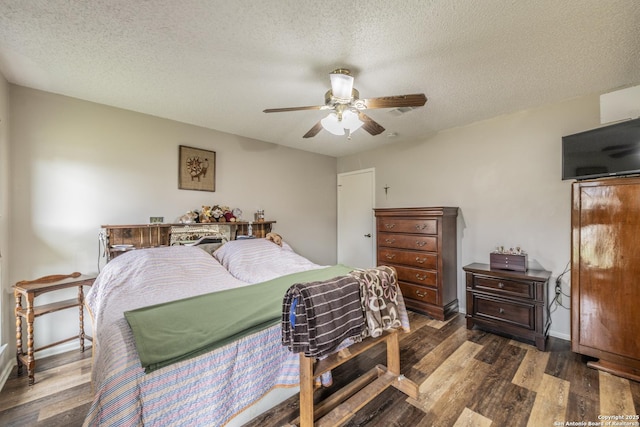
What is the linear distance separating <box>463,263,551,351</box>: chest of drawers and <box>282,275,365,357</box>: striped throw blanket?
204cm

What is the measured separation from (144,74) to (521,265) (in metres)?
3.87

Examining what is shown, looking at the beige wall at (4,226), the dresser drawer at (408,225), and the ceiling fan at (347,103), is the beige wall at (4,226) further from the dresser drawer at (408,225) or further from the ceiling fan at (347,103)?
the dresser drawer at (408,225)

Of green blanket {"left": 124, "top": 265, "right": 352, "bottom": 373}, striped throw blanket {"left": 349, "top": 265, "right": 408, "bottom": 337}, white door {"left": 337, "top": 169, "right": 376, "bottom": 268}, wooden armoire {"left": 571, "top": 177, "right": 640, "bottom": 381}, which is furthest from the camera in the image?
white door {"left": 337, "top": 169, "right": 376, "bottom": 268}

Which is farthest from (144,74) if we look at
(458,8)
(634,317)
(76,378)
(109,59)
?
(634,317)

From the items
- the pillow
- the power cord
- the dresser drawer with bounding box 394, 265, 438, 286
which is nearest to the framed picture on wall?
the pillow

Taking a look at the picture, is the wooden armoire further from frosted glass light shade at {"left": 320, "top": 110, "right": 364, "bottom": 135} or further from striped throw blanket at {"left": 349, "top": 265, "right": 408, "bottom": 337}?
frosted glass light shade at {"left": 320, "top": 110, "right": 364, "bottom": 135}

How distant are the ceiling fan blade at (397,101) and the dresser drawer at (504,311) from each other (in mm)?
2189

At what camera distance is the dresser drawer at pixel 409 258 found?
10.1 feet

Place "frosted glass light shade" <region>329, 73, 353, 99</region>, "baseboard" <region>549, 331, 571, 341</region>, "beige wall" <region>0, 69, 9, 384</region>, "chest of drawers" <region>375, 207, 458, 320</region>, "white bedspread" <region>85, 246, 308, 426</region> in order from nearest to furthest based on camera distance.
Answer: "white bedspread" <region>85, 246, 308, 426</region> → "frosted glass light shade" <region>329, 73, 353, 99</region> → "beige wall" <region>0, 69, 9, 384</region> → "baseboard" <region>549, 331, 571, 341</region> → "chest of drawers" <region>375, 207, 458, 320</region>

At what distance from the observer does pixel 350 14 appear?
143 cm

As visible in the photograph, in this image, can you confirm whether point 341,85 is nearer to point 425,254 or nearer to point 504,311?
point 425,254

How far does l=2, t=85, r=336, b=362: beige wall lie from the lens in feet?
7.35

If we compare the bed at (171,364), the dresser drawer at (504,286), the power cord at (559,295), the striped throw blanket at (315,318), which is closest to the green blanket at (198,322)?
the bed at (171,364)

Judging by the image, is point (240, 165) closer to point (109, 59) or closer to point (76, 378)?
point (109, 59)
